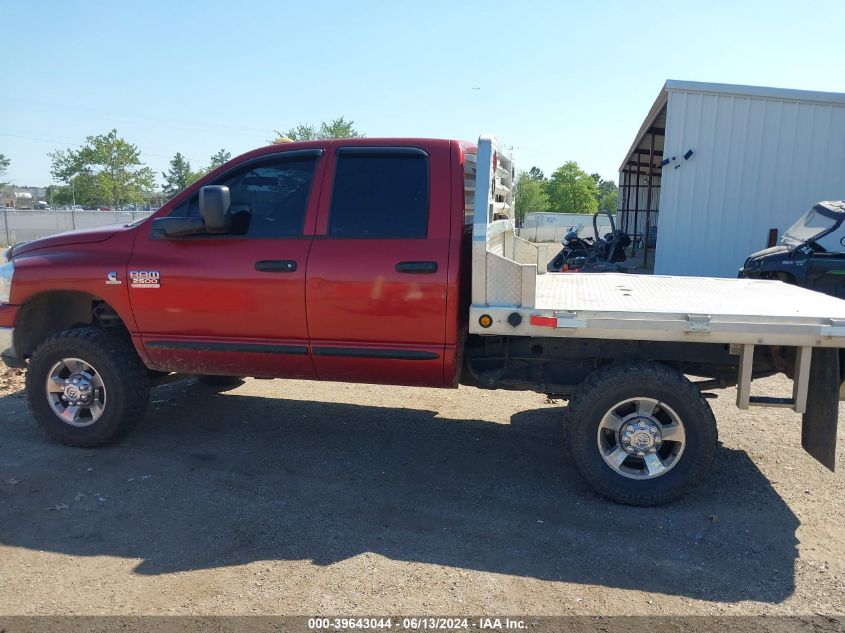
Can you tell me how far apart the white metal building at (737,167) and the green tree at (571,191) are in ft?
208

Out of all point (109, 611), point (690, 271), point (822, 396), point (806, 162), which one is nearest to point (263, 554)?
point (109, 611)

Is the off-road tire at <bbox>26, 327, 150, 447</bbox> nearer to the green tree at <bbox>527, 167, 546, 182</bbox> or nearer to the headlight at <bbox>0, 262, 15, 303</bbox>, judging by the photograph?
the headlight at <bbox>0, 262, 15, 303</bbox>

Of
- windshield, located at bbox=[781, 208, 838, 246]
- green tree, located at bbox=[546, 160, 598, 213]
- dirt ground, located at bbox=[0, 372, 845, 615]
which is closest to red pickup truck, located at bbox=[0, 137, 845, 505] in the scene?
dirt ground, located at bbox=[0, 372, 845, 615]

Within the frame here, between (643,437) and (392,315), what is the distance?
178cm

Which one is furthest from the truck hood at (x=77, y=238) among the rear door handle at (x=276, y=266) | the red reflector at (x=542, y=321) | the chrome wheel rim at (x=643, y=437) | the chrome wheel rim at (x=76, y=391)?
the chrome wheel rim at (x=643, y=437)

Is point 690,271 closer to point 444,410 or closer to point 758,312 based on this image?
point 444,410

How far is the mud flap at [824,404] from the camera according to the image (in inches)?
149

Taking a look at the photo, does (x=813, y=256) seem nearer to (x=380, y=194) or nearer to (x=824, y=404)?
(x=824, y=404)

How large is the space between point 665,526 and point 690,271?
9.91 m

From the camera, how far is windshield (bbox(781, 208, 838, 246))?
857cm

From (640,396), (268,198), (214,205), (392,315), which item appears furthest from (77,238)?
(640,396)

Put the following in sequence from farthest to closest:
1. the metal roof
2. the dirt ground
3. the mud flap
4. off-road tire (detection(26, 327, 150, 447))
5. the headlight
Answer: the metal roof < the headlight < off-road tire (detection(26, 327, 150, 447)) < the mud flap < the dirt ground

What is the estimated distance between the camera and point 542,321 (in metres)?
3.87

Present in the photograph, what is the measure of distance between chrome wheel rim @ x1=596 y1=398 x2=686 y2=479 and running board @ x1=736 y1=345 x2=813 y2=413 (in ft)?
1.40
